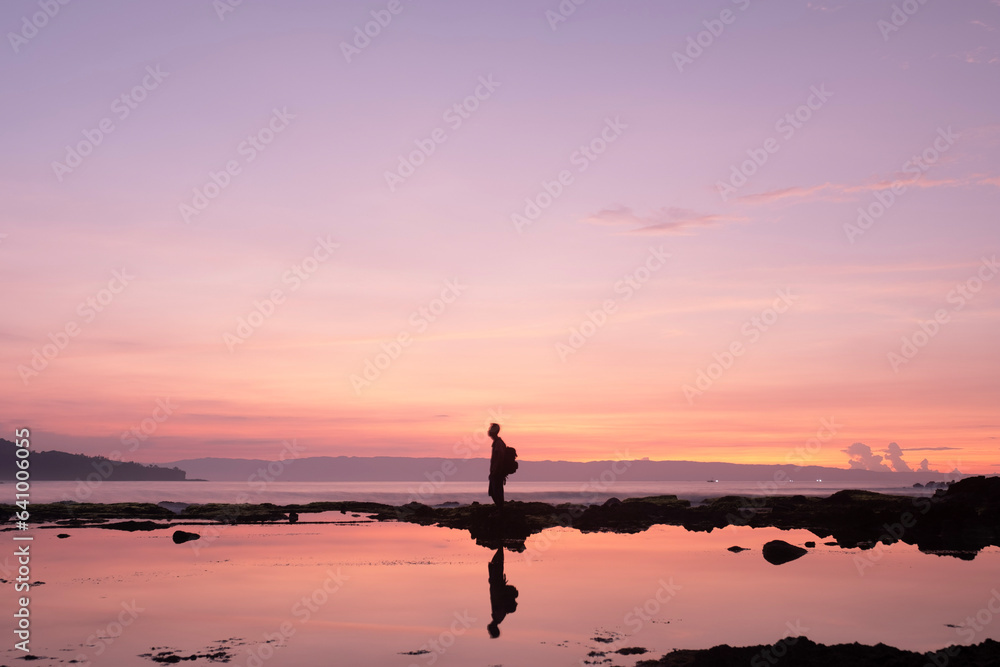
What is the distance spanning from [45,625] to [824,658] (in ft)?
38.1

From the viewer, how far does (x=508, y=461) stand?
3102cm

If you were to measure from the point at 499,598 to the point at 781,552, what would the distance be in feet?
35.1

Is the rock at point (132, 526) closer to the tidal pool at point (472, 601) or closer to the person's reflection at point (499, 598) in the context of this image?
the tidal pool at point (472, 601)

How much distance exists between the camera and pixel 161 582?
17.3 meters

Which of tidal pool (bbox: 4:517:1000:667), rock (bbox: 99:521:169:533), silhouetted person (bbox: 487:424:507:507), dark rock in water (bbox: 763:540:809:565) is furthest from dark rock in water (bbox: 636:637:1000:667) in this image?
rock (bbox: 99:521:169:533)

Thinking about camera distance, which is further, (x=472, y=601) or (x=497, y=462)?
(x=497, y=462)

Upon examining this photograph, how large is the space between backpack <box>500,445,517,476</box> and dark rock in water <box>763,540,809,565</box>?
35.4 feet

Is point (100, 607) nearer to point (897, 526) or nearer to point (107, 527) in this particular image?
point (107, 527)

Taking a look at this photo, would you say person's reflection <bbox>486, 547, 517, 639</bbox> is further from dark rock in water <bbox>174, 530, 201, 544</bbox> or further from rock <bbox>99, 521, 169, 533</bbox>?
rock <bbox>99, 521, 169, 533</bbox>

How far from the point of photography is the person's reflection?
12.8 metres

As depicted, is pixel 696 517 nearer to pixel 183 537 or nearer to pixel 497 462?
pixel 497 462

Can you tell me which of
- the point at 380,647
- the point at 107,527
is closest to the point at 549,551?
the point at 380,647

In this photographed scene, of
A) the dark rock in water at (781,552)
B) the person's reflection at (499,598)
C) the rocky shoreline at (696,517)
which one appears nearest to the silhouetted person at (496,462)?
the rocky shoreline at (696,517)

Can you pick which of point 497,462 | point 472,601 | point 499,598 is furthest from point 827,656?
point 497,462
